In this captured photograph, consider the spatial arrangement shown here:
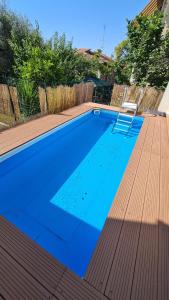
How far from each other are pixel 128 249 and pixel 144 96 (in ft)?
24.1

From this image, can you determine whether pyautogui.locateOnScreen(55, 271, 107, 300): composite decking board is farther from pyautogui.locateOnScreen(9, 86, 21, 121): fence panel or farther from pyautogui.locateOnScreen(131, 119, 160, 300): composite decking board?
pyautogui.locateOnScreen(9, 86, 21, 121): fence panel

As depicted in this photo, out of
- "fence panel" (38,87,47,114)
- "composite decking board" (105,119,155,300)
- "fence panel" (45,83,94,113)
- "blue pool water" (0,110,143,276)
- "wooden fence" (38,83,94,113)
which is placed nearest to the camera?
"composite decking board" (105,119,155,300)

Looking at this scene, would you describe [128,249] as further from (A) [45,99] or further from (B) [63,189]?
(A) [45,99]

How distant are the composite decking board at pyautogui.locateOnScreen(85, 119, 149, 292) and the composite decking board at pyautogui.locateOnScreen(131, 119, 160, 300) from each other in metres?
0.26

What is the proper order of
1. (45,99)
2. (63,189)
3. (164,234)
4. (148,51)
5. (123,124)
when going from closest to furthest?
1. (164,234)
2. (63,189)
3. (45,99)
4. (123,124)
5. (148,51)

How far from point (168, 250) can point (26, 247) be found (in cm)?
155

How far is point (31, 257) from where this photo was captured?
65.8 inches

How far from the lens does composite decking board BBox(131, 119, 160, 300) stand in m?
1.53

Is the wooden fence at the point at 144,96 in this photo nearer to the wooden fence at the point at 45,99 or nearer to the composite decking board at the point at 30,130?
the wooden fence at the point at 45,99

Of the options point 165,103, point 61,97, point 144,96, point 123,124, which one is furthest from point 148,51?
point 61,97

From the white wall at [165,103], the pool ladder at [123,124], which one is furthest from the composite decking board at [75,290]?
the white wall at [165,103]

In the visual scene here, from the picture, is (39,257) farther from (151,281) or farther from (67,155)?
(67,155)

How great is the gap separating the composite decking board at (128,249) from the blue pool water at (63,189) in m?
0.71

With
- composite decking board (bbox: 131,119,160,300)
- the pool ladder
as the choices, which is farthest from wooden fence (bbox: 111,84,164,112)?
composite decking board (bbox: 131,119,160,300)
